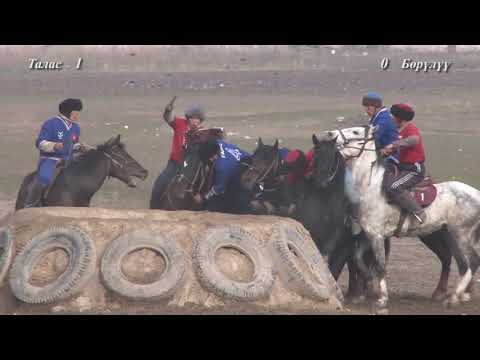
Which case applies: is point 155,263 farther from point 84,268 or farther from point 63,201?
point 63,201

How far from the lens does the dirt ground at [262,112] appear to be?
63.4 ft

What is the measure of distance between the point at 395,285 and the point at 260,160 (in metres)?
3.19

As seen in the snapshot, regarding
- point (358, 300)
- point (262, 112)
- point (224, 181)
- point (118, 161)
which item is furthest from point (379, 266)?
point (262, 112)

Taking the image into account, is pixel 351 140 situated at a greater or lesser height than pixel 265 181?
greater

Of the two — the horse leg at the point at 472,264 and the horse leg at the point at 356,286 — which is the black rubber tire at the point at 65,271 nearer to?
the horse leg at the point at 356,286

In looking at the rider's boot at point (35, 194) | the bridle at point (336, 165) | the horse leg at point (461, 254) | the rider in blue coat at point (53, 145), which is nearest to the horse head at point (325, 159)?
the bridle at point (336, 165)

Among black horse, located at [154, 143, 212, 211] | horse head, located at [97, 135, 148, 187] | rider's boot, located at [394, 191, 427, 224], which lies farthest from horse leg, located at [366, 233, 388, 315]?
horse head, located at [97, 135, 148, 187]

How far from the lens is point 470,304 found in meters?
14.6

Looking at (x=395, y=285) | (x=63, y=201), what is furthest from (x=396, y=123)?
(x=63, y=201)

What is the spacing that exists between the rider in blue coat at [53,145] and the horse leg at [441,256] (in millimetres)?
5274

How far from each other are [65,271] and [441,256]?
5.75m

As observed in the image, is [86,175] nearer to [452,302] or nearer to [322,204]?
[322,204]

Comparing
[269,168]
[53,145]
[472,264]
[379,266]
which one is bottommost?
[379,266]

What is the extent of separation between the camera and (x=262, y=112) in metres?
36.6
